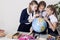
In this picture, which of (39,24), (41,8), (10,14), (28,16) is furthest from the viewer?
(10,14)

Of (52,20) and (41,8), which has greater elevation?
(41,8)

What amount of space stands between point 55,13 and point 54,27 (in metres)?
0.17

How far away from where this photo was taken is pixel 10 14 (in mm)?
2777

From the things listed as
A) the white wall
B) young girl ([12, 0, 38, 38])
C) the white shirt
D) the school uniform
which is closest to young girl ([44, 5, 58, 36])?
the white shirt

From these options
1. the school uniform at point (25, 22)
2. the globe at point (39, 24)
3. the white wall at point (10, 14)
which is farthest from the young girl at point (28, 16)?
the white wall at point (10, 14)

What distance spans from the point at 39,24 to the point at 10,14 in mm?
Answer: 1036

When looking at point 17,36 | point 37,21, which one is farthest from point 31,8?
point 17,36

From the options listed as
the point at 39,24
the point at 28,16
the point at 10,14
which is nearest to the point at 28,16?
the point at 28,16

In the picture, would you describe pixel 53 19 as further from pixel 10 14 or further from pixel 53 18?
pixel 10 14

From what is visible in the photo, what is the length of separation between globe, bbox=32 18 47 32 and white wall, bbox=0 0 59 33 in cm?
89

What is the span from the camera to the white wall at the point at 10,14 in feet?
8.99

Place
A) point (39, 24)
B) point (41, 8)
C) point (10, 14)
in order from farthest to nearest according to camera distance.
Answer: point (10, 14) < point (41, 8) < point (39, 24)

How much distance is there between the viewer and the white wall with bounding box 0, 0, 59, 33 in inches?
108

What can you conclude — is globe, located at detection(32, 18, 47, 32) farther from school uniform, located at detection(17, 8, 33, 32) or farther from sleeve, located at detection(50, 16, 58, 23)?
school uniform, located at detection(17, 8, 33, 32)
